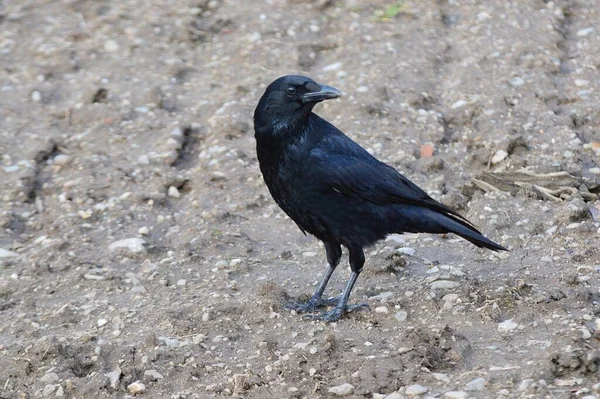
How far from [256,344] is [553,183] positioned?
258cm

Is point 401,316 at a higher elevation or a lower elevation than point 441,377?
lower

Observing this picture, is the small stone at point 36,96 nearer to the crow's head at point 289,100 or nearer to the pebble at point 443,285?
the crow's head at point 289,100

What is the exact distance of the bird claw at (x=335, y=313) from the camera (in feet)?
17.1

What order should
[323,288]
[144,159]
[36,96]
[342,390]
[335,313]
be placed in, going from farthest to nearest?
[36,96], [144,159], [323,288], [335,313], [342,390]

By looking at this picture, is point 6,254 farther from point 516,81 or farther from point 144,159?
point 516,81

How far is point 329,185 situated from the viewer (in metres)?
5.18

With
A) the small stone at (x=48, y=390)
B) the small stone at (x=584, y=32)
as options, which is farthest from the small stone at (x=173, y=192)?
the small stone at (x=584, y=32)

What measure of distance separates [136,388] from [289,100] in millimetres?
1766

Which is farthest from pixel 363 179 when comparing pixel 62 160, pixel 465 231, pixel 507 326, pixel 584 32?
pixel 584 32

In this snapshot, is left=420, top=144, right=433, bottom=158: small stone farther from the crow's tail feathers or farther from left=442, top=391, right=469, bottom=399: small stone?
left=442, top=391, right=469, bottom=399: small stone

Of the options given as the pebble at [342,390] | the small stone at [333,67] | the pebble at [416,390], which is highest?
the pebble at [416,390]

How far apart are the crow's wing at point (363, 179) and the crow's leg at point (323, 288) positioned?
385 mm

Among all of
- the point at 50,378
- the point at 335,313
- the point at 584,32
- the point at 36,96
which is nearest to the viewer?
the point at 50,378

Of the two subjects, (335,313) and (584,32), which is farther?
(584,32)
